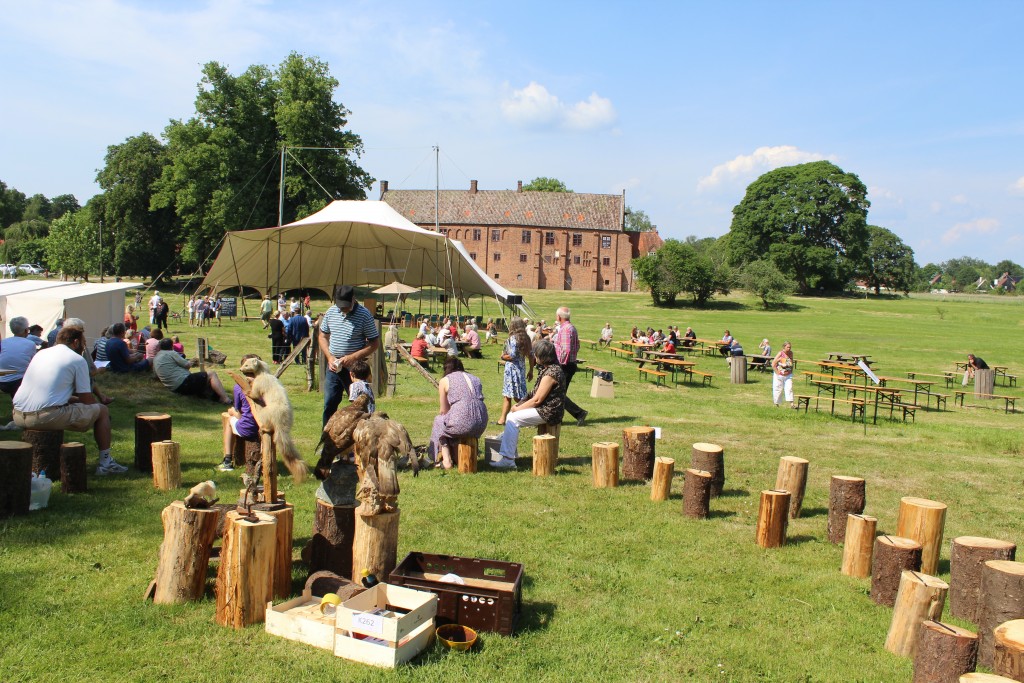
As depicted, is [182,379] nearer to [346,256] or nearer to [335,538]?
[335,538]

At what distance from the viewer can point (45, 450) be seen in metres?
6.87

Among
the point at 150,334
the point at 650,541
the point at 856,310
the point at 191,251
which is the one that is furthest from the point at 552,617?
the point at 856,310

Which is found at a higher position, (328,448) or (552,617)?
(328,448)

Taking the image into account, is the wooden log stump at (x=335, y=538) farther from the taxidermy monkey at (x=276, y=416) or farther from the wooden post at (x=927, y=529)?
the wooden post at (x=927, y=529)

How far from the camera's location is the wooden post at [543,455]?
27.2 ft

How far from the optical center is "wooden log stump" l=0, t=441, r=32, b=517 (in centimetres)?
577

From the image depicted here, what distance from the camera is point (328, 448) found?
5027mm

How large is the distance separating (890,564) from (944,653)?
1.43 meters

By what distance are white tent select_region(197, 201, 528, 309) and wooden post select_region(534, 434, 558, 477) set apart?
12.6m

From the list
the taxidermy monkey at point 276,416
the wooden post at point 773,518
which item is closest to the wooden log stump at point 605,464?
the wooden post at point 773,518

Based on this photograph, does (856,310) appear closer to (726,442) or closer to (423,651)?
(726,442)

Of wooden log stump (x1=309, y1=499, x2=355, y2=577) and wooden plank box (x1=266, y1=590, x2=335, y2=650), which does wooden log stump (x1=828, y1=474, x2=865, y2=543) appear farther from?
wooden plank box (x1=266, y1=590, x2=335, y2=650)

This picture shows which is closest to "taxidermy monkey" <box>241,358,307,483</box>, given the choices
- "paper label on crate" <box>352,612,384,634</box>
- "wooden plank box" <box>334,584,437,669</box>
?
"wooden plank box" <box>334,584,437,669</box>

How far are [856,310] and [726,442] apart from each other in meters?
46.9
